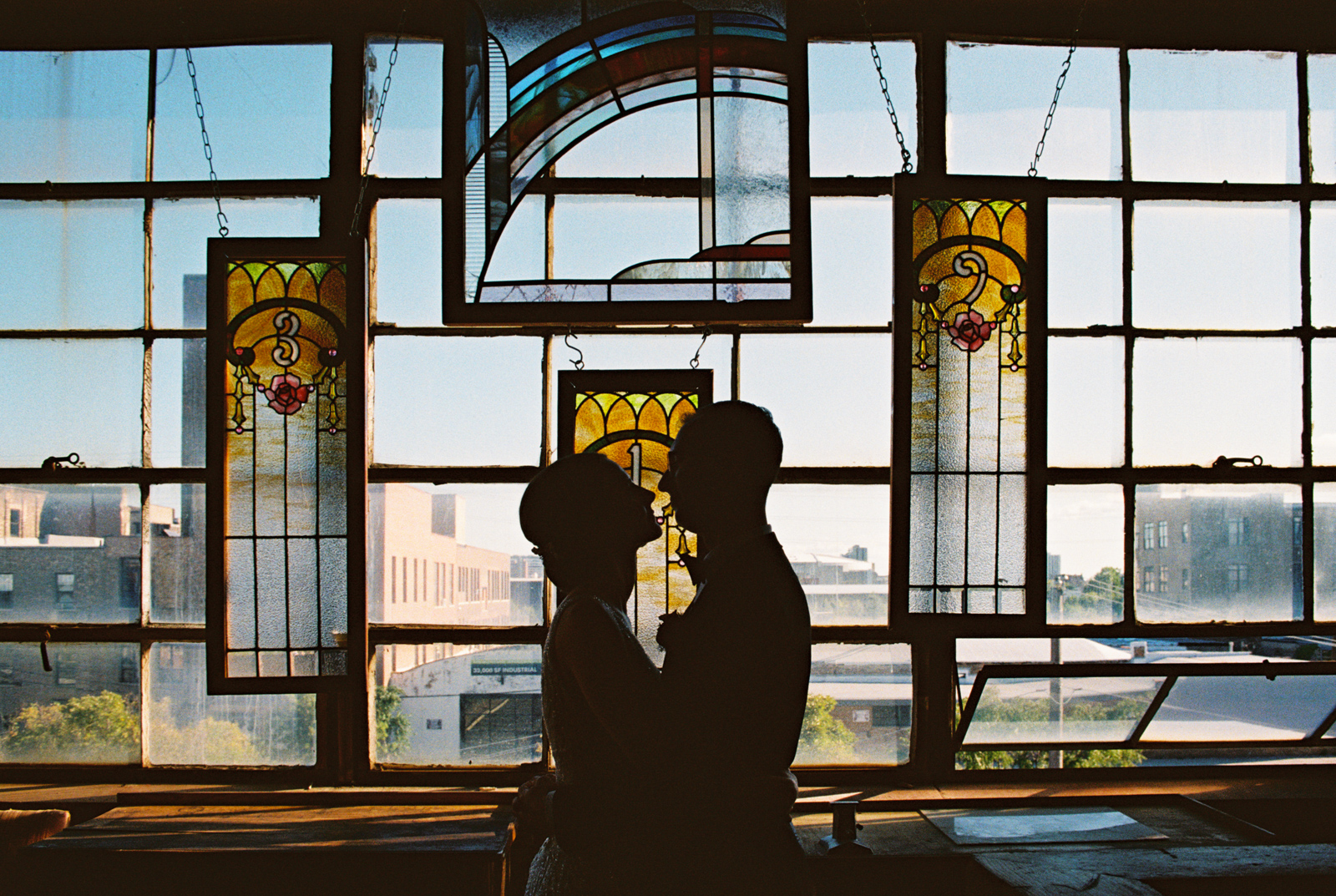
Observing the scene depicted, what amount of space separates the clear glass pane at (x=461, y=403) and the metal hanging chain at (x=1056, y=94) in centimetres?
133

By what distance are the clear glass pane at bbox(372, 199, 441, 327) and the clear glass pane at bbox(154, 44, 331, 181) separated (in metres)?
0.24

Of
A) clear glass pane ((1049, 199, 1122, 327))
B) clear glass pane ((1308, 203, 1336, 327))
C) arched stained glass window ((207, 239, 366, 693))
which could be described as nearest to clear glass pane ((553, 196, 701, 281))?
arched stained glass window ((207, 239, 366, 693))

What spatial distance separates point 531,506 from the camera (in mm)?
1115

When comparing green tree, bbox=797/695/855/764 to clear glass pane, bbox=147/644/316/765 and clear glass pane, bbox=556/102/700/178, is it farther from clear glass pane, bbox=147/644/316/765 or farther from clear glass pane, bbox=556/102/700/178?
clear glass pane, bbox=556/102/700/178

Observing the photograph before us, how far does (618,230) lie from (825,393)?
672 millimetres

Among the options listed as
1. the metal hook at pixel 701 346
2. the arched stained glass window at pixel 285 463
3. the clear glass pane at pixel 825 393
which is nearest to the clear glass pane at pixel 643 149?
the metal hook at pixel 701 346

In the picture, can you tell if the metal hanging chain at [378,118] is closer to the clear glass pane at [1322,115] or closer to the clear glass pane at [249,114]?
the clear glass pane at [249,114]

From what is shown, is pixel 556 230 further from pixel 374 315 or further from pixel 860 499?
pixel 860 499

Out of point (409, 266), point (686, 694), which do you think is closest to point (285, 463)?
point (409, 266)

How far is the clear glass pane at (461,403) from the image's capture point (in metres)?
2.29

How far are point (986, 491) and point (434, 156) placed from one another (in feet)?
5.31

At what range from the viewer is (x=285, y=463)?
6.69 feet

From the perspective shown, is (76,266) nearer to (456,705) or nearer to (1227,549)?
(456,705)

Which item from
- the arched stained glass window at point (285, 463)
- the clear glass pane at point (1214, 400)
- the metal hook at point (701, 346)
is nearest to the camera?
the arched stained glass window at point (285, 463)
